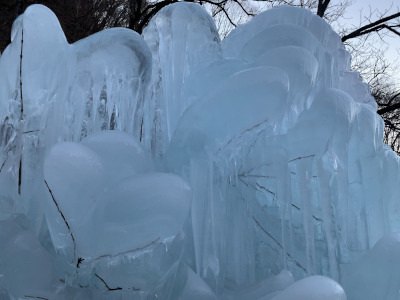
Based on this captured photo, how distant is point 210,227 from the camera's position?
1.39 meters

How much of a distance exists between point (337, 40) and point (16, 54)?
1293 millimetres

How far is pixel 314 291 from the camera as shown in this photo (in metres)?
1.06

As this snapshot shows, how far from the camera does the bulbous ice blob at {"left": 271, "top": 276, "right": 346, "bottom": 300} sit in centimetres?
106

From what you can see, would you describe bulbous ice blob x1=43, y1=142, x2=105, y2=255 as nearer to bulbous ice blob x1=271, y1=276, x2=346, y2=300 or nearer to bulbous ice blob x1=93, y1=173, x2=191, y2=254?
bulbous ice blob x1=93, y1=173, x2=191, y2=254

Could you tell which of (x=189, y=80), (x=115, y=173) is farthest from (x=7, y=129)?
(x=189, y=80)

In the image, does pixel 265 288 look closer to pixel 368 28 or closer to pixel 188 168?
pixel 188 168

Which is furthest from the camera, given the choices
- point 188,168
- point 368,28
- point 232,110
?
point 368,28

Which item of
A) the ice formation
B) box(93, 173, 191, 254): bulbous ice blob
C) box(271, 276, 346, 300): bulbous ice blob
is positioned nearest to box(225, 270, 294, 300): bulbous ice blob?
the ice formation

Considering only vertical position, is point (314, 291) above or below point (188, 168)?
below

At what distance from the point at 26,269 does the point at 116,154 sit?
1.22 feet

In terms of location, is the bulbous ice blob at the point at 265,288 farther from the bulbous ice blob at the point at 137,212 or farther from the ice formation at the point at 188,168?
the bulbous ice blob at the point at 137,212

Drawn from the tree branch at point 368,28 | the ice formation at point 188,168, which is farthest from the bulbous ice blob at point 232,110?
the tree branch at point 368,28

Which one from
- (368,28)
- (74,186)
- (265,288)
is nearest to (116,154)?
(74,186)

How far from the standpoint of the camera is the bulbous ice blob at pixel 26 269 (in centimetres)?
118
